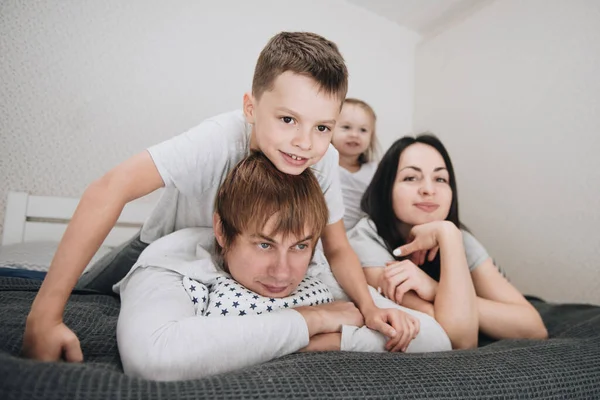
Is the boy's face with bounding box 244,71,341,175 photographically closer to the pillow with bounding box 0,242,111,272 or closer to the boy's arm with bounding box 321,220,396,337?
the boy's arm with bounding box 321,220,396,337

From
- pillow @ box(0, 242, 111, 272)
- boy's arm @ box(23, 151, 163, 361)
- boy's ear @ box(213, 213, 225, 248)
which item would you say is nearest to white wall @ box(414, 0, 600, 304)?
boy's ear @ box(213, 213, 225, 248)

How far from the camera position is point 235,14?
2.13 m

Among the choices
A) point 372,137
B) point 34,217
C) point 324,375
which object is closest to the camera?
point 324,375

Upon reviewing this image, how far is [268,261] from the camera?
800 mm

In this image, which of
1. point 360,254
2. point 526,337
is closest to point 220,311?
point 360,254

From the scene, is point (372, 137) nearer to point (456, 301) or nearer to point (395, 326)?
point (456, 301)

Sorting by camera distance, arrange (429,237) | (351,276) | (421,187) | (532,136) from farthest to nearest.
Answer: (532,136)
(421,187)
(429,237)
(351,276)

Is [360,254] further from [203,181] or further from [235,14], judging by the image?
[235,14]

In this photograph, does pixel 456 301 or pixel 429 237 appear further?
pixel 429 237

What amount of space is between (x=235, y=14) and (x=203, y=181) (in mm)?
1517

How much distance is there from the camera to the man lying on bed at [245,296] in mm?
633

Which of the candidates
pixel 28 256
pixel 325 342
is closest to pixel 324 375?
pixel 325 342

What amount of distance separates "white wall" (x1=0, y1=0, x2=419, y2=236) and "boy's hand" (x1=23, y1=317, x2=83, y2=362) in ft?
4.41

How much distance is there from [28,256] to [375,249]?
1114 mm
